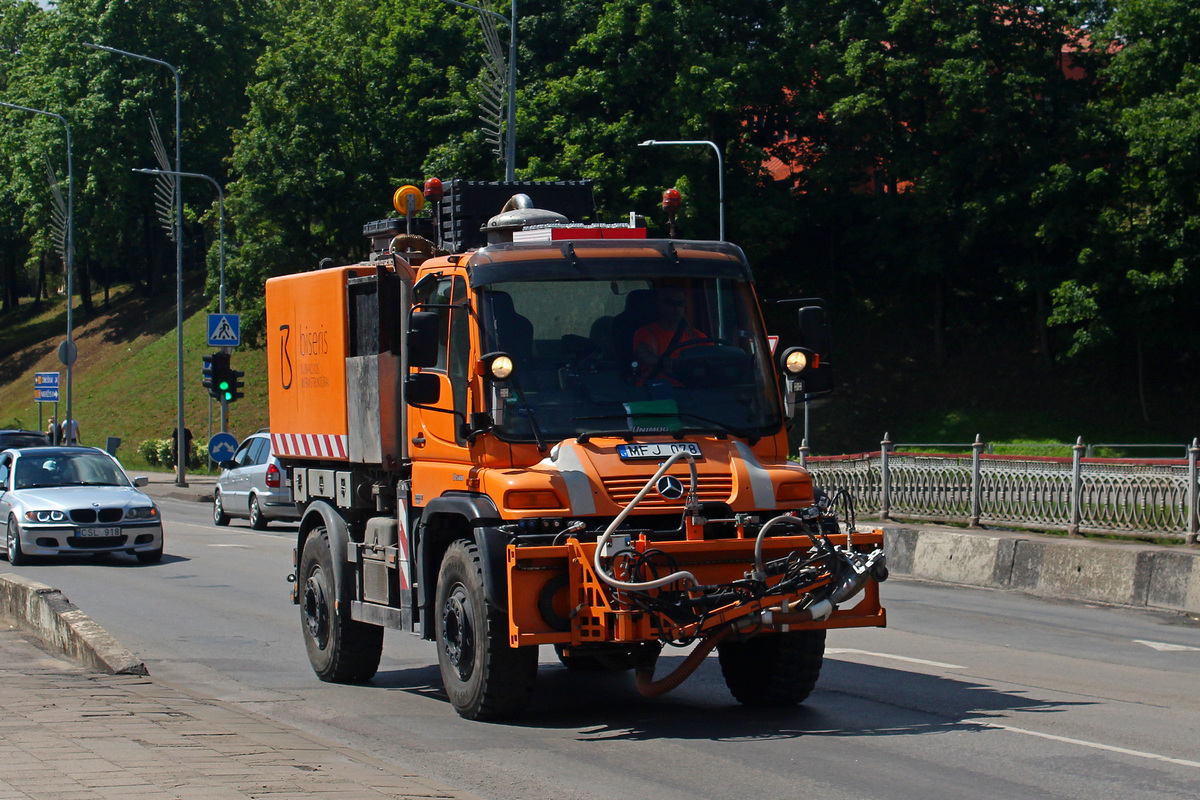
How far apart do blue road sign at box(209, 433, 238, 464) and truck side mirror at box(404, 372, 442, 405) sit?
2340cm

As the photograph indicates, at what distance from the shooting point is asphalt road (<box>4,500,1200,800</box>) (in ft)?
21.7

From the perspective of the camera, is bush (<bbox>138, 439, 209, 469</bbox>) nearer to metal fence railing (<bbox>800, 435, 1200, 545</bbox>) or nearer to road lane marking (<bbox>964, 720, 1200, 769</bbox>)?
metal fence railing (<bbox>800, 435, 1200, 545</bbox>)

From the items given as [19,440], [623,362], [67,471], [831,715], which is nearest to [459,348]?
[623,362]

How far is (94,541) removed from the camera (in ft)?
60.1

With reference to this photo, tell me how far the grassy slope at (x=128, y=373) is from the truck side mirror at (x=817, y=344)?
147ft

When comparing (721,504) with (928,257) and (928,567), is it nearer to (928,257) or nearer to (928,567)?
(928,567)

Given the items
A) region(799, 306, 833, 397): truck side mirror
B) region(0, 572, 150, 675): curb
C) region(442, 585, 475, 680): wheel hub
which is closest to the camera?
region(442, 585, 475, 680): wheel hub

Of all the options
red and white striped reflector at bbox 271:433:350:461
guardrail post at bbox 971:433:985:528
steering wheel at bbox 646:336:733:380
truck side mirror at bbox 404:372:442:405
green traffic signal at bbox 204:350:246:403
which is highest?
green traffic signal at bbox 204:350:246:403

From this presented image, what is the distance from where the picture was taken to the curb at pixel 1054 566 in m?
14.1

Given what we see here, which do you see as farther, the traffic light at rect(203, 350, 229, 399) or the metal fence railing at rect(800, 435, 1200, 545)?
the traffic light at rect(203, 350, 229, 399)

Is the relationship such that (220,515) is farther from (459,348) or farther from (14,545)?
(459,348)

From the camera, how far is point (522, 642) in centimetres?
730

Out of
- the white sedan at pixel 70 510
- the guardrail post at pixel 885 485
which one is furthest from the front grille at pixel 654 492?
the white sedan at pixel 70 510

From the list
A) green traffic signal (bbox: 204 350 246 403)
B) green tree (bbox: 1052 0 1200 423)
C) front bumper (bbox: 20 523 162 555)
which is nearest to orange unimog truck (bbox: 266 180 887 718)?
front bumper (bbox: 20 523 162 555)
